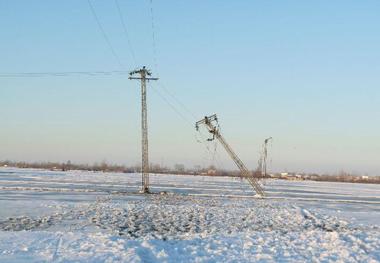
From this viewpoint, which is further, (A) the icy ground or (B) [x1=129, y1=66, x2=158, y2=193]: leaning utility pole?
(B) [x1=129, y1=66, x2=158, y2=193]: leaning utility pole

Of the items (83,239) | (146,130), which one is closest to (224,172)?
(146,130)

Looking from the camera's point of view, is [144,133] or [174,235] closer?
[174,235]

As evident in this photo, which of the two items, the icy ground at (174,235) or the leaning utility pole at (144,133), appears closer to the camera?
the icy ground at (174,235)

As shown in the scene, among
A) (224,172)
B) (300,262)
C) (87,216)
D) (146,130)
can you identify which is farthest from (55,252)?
(224,172)

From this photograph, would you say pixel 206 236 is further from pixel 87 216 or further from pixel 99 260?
pixel 87 216

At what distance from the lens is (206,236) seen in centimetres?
1538

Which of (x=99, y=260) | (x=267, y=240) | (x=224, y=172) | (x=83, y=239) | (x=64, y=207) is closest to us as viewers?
(x=99, y=260)

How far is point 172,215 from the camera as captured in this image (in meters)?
22.3

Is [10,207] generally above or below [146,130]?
below

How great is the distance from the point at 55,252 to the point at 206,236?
5.06m

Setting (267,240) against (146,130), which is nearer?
(267,240)

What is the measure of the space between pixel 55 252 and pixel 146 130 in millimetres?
25852

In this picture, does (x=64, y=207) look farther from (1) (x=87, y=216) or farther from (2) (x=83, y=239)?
(2) (x=83, y=239)

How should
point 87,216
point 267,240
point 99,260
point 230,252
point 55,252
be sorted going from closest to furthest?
point 99,260 → point 55,252 → point 230,252 → point 267,240 → point 87,216
